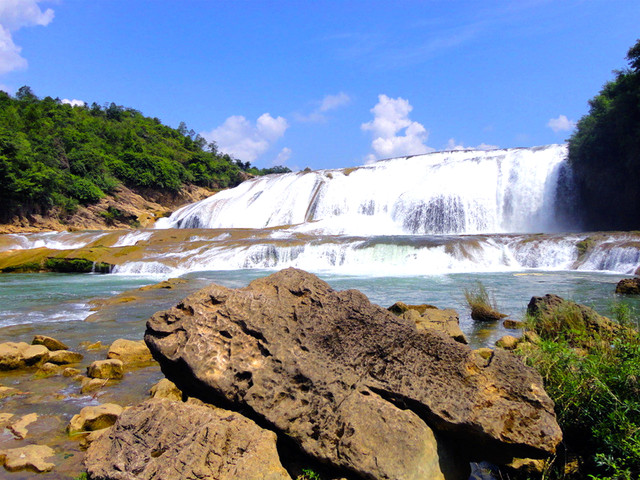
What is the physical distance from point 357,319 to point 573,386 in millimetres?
1637

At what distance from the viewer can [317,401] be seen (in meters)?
3.23

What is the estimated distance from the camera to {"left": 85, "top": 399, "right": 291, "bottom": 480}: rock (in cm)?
280

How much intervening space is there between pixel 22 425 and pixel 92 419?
0.69 metres

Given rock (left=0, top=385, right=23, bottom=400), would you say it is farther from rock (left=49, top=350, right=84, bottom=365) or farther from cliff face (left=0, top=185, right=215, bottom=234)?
cliff face (left=0, top=185, right=215, bottom=234)

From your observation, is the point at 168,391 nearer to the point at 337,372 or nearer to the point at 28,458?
the point at 28,458

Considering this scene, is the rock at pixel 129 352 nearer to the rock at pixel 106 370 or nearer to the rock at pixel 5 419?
the rock at pixel 106 370

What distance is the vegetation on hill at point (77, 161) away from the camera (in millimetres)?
33469

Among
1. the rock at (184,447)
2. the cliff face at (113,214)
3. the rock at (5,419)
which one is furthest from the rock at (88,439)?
the cliff face at (113,214)

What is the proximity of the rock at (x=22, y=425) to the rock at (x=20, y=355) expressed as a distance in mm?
1974

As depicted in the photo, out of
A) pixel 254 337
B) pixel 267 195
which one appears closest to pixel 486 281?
pixel 254 337

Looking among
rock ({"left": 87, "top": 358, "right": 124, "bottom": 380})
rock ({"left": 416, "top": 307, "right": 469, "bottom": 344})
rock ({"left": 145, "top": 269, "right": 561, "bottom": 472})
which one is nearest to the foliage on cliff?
rock ({"left": 416, "top": 307, "right": 469, "bottom": 344})

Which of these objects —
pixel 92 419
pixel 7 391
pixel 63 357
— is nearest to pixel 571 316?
pixel 92 419

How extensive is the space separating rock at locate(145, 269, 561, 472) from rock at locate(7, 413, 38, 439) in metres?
1.54

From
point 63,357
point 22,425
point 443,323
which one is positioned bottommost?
point 22,425
